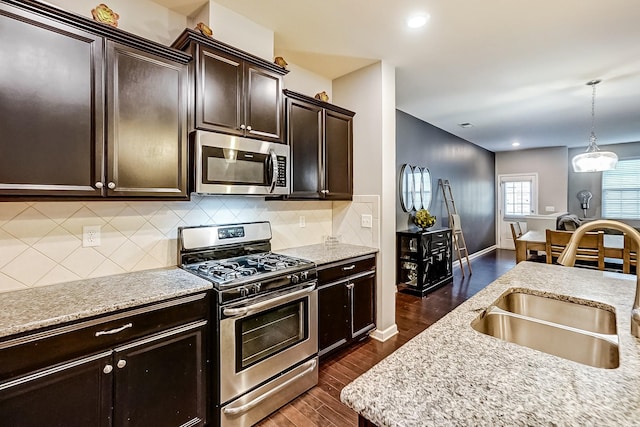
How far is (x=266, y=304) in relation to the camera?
6.23 feet

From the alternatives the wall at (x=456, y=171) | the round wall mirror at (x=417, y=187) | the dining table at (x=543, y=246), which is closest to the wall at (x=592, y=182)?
the wall at (x=456, y=171)

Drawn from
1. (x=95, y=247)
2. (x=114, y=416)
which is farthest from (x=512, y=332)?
(x=95, y=247)

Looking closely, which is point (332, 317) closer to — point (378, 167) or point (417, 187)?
point (378, 167)

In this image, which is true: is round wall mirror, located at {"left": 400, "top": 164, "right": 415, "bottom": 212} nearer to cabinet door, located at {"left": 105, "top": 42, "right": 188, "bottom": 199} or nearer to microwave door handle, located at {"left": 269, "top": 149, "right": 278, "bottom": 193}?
microwave door handle, located at {"left": 269, "top": 149, "right": 278, "bottom": 193}

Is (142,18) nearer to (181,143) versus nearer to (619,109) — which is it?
(181,143)

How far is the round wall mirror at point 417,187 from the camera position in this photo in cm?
484

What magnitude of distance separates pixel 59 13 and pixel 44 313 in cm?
144

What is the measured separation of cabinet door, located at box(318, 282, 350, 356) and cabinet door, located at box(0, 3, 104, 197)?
1708mm

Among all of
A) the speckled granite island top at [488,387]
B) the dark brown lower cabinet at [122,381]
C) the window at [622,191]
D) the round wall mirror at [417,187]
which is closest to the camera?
the speckled granite island top at [488,387]

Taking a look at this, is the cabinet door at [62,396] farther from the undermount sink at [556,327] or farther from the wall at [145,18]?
the wall at [145,18]

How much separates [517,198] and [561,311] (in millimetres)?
8006

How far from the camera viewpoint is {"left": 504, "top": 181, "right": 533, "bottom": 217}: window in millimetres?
7988

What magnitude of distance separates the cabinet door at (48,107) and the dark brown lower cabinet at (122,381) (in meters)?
0.73

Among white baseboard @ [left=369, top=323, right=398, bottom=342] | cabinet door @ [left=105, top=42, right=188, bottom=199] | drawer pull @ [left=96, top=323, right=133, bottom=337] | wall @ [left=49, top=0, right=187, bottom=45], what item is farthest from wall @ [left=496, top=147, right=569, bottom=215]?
drawer pull @ [left=96, top=323, right=133, bottom=337]
